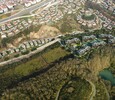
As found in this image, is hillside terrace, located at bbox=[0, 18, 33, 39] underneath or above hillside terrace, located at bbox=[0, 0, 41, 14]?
underneath

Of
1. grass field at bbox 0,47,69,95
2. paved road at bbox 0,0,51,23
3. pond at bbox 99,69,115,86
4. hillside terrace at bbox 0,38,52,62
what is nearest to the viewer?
grass field at bbox 0,47,69,95

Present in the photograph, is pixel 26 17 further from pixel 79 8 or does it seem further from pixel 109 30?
pixel 109 30

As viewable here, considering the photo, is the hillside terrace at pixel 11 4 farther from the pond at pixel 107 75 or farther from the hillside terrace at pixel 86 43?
the pond at pixel 107 75

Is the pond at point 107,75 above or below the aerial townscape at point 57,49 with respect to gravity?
below

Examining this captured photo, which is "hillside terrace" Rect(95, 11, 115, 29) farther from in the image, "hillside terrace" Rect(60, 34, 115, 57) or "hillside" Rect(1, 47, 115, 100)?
"hillside" Rect(1, 47, 115, 100)

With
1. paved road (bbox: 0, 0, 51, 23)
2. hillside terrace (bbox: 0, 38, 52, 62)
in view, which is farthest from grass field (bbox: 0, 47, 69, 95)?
paved road (bbox: 0, 0, 51, 23)

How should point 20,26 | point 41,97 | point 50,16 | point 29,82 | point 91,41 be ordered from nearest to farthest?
1. point 41,97
2. point 29,82
3. point 91,41
4. point 20,26
5. point 50,16

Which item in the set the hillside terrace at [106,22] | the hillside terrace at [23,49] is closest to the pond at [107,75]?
the hillside terrace at [23,49]

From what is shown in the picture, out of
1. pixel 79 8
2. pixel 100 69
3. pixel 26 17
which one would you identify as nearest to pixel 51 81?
pixel 100 69
